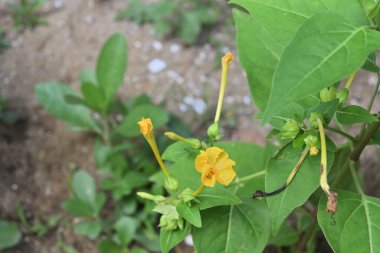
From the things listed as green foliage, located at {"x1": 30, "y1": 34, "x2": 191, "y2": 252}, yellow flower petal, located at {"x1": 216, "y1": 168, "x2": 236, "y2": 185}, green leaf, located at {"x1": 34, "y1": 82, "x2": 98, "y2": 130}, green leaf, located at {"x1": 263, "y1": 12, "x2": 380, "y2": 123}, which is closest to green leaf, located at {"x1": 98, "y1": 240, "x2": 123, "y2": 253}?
green foliage, located at {"x1": 30, "y1": 34, "x2": 191, "y2": 252}

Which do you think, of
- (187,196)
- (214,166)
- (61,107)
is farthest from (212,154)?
(61,107)

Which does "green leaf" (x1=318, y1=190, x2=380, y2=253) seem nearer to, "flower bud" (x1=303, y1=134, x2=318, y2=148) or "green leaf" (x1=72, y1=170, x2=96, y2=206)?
"flower bud" (x1=303, y1=134, x2=318, y2=148)

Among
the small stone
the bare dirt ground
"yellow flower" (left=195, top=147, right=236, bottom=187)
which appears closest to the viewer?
"yellow flower" (left=195, top=147, right=236, bottom=187)

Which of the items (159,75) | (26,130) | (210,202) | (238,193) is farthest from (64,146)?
(210,202)

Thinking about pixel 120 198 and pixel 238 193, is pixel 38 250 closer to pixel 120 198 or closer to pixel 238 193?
pixel 120 198

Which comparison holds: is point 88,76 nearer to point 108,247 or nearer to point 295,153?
point 108,247

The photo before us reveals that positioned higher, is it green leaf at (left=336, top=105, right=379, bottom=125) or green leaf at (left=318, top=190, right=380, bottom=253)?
green leaf at (left=336, top=105, right=379, bottom=125)
